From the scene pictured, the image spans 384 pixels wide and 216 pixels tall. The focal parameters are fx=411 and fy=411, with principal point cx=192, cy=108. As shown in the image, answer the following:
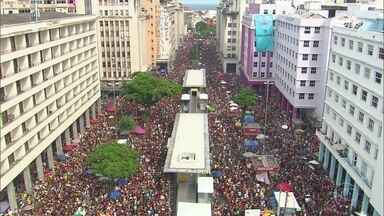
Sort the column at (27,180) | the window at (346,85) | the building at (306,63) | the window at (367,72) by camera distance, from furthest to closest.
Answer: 1. the building at (306,63)
2. the window at (346,85)
3. the column at (27,180)
4. the window at (367,72)

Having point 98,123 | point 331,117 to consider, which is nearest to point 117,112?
point 98,123

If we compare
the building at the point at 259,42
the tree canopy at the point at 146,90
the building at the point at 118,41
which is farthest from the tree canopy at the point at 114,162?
the building at the point at 259,42

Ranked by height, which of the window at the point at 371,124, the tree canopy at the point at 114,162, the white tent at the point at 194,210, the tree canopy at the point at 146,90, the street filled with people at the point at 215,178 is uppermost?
the window at the point at 371,124

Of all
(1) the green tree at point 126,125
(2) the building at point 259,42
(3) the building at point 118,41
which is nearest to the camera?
(1) the green tree at point 126,125

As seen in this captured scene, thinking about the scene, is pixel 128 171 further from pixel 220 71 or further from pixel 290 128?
pixel 220 71

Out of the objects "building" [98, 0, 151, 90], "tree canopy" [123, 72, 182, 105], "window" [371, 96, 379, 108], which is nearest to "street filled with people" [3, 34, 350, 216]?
"tree canopy" [123, 72, 182, 105]

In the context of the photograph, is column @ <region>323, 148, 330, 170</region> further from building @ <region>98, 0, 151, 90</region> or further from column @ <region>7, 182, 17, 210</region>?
building @ <region>98, 0, 151, 90</region>

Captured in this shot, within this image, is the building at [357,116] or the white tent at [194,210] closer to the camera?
the white tent at [194,210]

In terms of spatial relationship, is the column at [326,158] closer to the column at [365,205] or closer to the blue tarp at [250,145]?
the blue tarp at [250,145]
